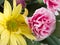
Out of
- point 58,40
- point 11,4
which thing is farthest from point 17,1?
point 58,40

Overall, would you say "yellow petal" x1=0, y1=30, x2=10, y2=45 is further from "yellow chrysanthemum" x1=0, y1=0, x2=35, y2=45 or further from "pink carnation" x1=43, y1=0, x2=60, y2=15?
"pink carnation" x1=43, y1=0, x2=60, y2=15

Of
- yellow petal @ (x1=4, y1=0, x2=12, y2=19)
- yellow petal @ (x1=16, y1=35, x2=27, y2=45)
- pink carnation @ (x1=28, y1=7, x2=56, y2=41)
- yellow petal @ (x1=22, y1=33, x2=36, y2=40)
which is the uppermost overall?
yellow petal @ (x1=4, y1=0, x2=12, y2=19)

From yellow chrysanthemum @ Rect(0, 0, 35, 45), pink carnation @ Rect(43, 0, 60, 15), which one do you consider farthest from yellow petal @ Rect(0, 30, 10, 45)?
pink carnation @ Rect(43, 0, 60, 15)

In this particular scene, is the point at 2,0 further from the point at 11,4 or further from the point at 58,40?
the point at 58,40

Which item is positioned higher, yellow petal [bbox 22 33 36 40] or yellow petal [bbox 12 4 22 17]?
yellow petal [bbox 12 4 22 17]
